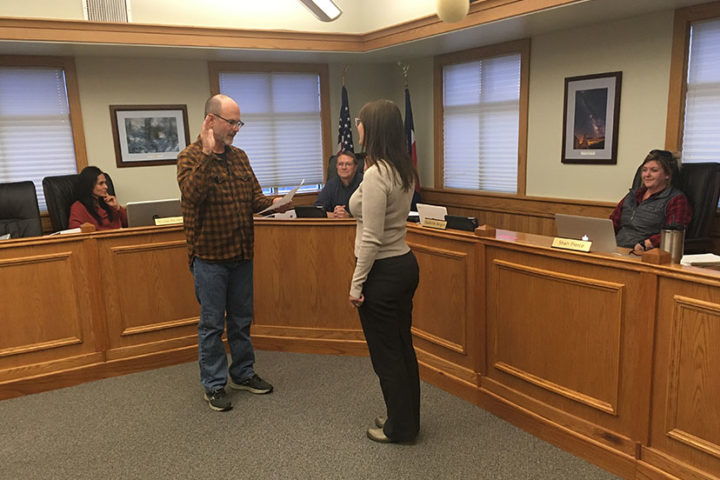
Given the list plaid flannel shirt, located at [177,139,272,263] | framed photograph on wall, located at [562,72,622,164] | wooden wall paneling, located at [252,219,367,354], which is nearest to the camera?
plaid flannel shirt, located at [177,139,272,263]

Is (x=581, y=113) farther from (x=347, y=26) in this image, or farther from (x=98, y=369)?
(x=98, y=369)

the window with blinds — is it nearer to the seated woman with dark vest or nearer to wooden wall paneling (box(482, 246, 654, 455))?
the seated woman with dark vest

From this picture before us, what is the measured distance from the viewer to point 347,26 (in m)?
5.79

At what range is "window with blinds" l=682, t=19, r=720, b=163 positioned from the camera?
3.76 meters

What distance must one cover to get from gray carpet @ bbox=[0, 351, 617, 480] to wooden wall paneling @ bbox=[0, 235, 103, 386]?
8.3 inches

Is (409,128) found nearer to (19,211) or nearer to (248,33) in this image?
(248,33)

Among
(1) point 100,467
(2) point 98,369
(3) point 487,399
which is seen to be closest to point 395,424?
(3) point 487,399

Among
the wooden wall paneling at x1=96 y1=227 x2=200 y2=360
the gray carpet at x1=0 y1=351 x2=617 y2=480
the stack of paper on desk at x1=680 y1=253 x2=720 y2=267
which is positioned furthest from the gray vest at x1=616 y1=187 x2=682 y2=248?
the wooden wall paneling at x1=96 y1=227 x2=200 y2=360

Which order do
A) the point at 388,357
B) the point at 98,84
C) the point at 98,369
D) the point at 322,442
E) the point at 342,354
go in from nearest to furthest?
the point at 388,357
the point at 322,442
the point at 98,369
the point at 342,354
the point at 98,84

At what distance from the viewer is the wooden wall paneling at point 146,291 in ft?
11.4

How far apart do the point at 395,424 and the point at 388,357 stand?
Result: 14.6 inches

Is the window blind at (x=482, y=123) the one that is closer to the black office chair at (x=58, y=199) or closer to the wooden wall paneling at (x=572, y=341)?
the wooden wall paneling at (x=572, y=341)

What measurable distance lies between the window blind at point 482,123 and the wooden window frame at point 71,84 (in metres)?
3.84

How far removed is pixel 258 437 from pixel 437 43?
390 cm
